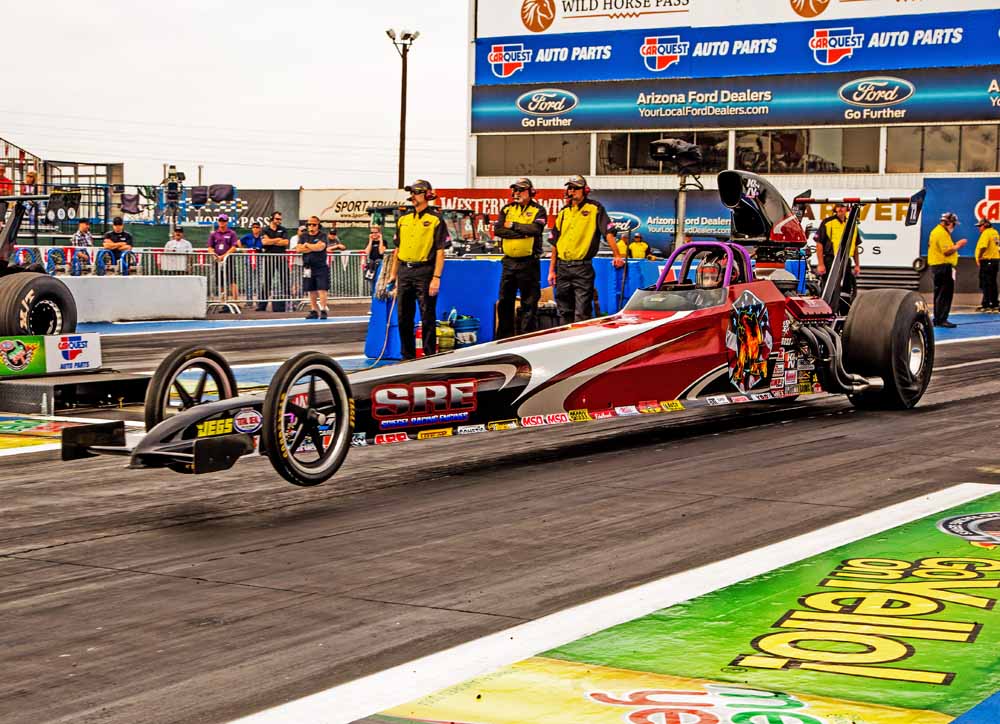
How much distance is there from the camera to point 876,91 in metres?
48.2

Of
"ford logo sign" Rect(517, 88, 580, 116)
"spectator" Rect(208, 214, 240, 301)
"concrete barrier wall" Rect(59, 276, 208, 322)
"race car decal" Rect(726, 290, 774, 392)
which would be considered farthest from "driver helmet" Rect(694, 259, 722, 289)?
"ford logo sign" Rect(517, 88, 580, 116)

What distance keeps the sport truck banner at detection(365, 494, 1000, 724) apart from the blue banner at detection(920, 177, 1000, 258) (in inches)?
1510

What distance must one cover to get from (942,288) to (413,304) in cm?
1311

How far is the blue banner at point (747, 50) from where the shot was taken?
153 ft

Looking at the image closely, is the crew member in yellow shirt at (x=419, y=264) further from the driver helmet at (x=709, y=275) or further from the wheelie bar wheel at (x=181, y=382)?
the wheelie bar wheel at (x=181, y=382)

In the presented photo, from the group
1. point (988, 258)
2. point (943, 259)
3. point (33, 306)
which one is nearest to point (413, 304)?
point (33, 306)

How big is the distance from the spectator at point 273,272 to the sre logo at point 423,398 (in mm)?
18745

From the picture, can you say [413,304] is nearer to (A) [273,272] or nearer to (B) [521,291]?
(B) [521,291]

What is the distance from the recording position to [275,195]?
6209 centimetres

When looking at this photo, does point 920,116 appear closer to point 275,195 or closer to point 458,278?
point 275,195

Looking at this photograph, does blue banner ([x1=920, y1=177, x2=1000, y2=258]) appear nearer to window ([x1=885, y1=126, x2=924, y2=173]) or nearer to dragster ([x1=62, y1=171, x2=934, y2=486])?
window ([x1=885, y1=126, x2=924, y2=173])

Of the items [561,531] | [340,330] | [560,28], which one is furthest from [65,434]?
[560,28]

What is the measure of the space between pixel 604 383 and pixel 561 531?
2.43 m

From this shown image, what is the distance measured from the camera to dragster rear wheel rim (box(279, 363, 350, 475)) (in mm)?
7551
